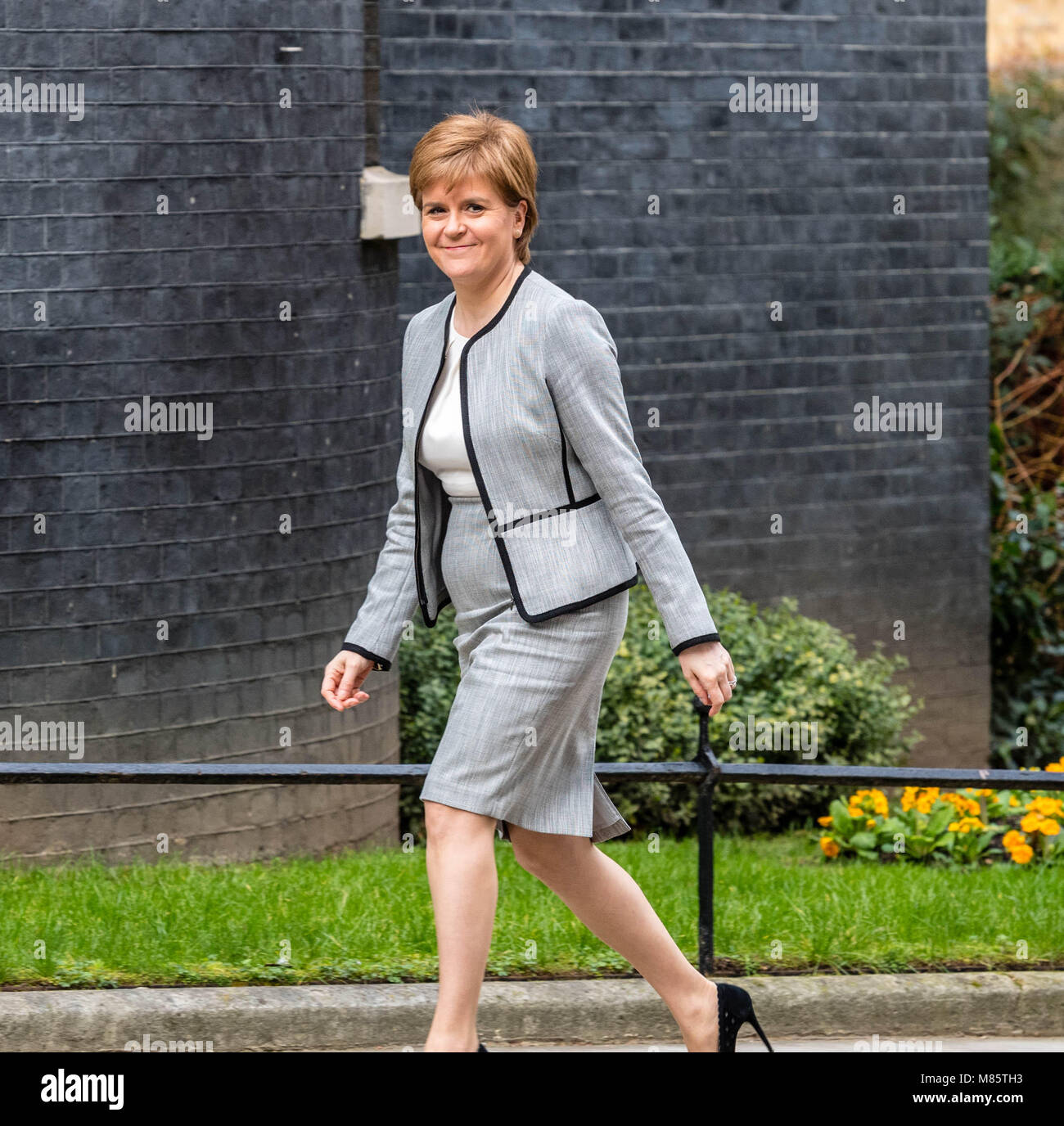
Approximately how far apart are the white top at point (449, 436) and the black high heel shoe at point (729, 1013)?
1232mm

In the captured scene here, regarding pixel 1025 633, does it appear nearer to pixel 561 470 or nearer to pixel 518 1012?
pixel 518 1012

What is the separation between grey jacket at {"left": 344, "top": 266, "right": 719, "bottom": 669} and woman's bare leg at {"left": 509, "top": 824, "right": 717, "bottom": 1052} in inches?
19.3

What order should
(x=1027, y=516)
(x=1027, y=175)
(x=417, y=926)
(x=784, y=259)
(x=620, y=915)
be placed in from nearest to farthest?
1. (x=620, y=915)
2. (x=417, y=926)
3. (x=784, y=259)
4. (x=1027, y=516)
5. (x=1027, y=175)

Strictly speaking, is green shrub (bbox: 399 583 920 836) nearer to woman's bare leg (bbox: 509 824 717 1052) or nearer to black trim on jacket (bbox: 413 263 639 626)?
woman's bare leg (bbox: 509 824 717 1052)

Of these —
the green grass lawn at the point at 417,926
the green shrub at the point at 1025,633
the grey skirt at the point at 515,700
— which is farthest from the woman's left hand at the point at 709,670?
the green shrub at the point at 1025,633

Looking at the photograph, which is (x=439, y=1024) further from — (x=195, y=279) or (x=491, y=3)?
(x=491, y=3)

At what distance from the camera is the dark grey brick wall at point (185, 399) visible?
6230 mm

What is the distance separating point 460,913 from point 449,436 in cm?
94

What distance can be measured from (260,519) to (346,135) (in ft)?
5.15

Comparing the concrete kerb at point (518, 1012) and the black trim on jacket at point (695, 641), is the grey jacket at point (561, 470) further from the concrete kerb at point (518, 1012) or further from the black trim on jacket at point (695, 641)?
the concrete kerb at point (518, 1012)

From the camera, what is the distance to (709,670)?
10.9 feet

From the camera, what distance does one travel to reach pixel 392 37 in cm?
794

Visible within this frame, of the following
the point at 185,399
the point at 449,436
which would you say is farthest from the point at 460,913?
the point at 185,399

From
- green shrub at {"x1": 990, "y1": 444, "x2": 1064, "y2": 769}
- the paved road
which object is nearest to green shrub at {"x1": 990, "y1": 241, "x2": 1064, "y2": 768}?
green shrub at {"x1": 990, "y1": 444, "x2": 1064, "y2": 769}
